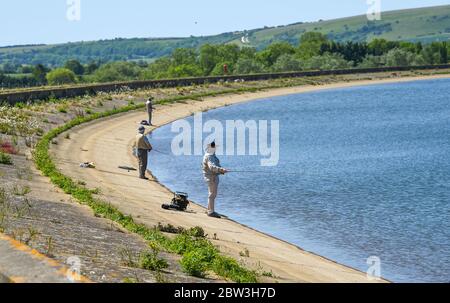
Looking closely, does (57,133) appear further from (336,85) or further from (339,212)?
(336,85)

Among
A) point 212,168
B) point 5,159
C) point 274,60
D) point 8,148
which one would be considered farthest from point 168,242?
point 274,60

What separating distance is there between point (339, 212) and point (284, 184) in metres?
7.97

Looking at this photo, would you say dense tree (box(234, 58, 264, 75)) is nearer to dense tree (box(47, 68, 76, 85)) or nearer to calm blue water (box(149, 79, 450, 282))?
dense tree (box(47, 68, 76, 85))

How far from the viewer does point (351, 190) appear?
3775 cm

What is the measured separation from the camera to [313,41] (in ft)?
650

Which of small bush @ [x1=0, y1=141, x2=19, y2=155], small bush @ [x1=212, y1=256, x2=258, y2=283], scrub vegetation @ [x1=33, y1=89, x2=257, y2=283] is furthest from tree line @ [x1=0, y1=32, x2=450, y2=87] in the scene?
small bush @ [x1=212, y1=256, x2=258, y2=283]

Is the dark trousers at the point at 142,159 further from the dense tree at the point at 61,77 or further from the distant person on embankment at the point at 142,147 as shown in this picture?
the dense tree at the point at 61,77

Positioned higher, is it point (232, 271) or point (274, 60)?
point (232, 271)

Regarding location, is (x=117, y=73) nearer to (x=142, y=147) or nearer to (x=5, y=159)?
(x=142, y=147)

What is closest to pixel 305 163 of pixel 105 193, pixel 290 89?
pixel 105 193

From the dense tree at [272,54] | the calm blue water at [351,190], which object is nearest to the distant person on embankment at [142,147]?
the calm blue water at [351,190]

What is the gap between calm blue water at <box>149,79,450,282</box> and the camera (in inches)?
993

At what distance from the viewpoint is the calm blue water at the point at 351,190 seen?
2522cm
